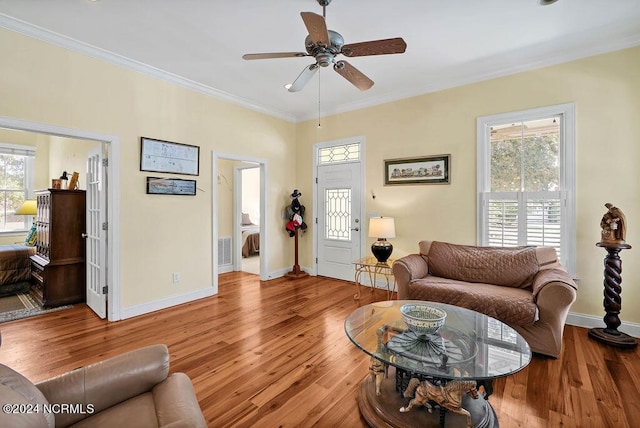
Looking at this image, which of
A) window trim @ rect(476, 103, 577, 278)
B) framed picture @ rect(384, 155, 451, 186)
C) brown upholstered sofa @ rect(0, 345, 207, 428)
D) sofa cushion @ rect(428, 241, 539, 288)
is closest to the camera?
brown upholstered sofa @ rect(0, 345, 207, 428)

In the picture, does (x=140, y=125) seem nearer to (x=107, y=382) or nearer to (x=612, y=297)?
(x=107, y=382)

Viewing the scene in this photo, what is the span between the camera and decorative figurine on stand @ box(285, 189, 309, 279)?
518 centimetres

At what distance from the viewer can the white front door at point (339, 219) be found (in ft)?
15.7

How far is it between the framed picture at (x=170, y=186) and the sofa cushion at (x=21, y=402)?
2898mm

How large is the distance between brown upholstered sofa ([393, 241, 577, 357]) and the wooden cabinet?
13.3ft

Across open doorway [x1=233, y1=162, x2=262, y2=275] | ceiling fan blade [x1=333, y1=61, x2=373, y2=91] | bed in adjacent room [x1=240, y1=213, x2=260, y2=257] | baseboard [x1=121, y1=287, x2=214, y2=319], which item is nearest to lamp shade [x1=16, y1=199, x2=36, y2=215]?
open doorway [x1=233, y1=162, x2=262, y2=275]

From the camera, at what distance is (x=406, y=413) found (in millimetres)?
1679

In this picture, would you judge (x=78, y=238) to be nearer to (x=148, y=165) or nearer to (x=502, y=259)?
(x=148, y=165)

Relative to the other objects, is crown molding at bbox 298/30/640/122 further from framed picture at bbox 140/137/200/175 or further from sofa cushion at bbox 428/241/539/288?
framed picture at bbox 140/137/200/175

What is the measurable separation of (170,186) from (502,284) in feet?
13.1

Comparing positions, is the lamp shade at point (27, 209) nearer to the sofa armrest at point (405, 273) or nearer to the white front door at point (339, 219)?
the white front door at point (339, 219)

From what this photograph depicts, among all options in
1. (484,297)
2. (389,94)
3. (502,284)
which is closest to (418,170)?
(389,94)

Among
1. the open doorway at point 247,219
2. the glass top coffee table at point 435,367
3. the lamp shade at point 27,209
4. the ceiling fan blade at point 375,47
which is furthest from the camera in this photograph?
the open doorway at point 247,219

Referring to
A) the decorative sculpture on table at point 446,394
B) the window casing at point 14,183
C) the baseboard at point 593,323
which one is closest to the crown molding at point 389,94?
the baseboard at point 593,323
